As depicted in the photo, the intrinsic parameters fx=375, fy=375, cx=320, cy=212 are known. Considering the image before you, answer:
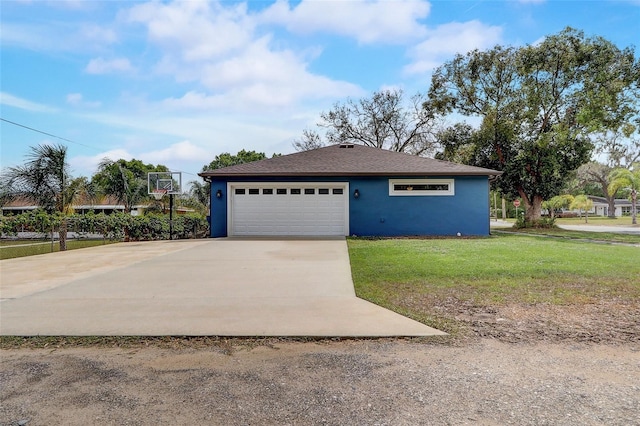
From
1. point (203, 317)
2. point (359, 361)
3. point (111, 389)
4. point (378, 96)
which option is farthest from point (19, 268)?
point (378, 96)

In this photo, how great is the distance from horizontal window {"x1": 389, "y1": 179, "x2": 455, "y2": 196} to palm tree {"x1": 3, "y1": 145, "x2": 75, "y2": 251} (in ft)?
40.5

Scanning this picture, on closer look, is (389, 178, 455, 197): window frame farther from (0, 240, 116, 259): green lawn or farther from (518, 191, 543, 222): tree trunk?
(0, 240, 116, 259): green lawn

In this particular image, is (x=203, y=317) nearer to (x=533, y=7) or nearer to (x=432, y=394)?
(x=432, y=394)

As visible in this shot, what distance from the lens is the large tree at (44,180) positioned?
44.2ft

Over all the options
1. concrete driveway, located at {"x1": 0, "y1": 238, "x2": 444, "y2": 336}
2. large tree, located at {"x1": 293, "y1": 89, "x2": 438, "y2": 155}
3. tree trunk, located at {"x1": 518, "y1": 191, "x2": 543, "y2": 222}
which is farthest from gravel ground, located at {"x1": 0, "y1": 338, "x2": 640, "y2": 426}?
large tree, located at {"x1": 293, "y1": 89, "x2": 438, "y2": 155}

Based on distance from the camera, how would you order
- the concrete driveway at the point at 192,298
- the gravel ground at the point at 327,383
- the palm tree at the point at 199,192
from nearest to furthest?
the gravel ground at the point at 327,383 < the concrete driveway at the point at 192,298 < the palm tree at the point at 199,192

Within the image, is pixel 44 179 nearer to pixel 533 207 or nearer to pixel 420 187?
pixel 420 187

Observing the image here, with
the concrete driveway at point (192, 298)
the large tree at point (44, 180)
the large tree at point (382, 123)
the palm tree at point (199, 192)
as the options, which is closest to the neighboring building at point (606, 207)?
the large tree at point (382, 123)

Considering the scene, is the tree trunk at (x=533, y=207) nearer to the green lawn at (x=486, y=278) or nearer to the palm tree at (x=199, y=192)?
the green lawn at (x=486, y=278)

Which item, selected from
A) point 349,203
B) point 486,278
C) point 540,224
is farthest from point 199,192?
point 486,278

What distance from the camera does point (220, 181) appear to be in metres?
15.1

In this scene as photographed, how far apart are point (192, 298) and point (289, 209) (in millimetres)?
9788

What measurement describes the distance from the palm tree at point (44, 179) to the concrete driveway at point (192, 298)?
5124 mm

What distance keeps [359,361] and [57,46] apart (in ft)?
52.6
